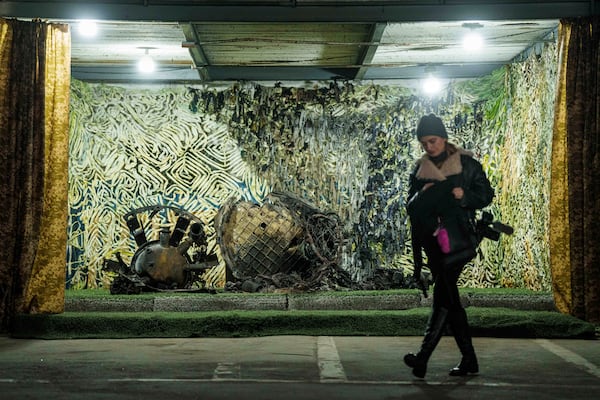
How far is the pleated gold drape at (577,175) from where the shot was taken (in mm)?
9117

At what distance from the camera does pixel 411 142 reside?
12664mm

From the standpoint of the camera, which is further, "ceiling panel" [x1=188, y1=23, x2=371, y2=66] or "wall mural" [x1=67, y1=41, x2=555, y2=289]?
"wall mural" [x1=67, y1=41, x2=555, y2=289]

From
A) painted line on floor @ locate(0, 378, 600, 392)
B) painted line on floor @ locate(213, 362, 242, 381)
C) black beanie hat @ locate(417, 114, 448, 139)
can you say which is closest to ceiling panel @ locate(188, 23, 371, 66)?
black beanie hat @ locate(417, 114, 448, 139)

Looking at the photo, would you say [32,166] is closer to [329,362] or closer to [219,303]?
[219,303]

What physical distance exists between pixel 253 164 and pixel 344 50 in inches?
97.3

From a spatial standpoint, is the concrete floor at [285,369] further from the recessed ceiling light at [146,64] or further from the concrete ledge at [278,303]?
the recessed ceiling light at [146,64]

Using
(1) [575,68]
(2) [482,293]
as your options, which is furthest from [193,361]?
(1) [575,68]

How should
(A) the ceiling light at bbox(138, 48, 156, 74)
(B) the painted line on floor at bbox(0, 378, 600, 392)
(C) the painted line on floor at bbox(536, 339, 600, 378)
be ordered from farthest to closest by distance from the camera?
(A) the ceiling light at bbox(138, 48, 156, 74)
(C) the painted line on floor at bbox(536, 339, 600, 378)
(B) the painted line on floor at bbox(0, 378, 600, 392)

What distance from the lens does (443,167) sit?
633 cm

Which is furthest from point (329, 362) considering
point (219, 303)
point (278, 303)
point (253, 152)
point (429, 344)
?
point (253, 152)

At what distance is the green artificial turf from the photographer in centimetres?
862

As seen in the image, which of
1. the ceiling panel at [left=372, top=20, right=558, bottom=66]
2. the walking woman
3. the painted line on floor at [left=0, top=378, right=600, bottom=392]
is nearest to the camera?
the painted line on floor at [left=0, top=378, right=600, bottom=392]

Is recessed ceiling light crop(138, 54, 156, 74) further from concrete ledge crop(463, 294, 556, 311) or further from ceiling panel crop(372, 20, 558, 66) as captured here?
concrete ledge crop(463, 294, 556, 311)

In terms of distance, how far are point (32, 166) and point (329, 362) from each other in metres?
4.27
